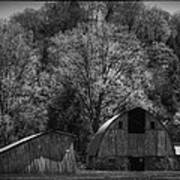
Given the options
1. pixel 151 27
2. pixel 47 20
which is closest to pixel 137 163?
pixel 151 27

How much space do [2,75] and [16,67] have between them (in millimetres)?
2753

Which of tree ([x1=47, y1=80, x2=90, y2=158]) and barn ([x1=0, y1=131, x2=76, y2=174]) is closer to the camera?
barn ([x1=0, y1=131, x2=76, y2=174])

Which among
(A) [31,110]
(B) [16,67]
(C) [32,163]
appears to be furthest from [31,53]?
(C) [32,163]

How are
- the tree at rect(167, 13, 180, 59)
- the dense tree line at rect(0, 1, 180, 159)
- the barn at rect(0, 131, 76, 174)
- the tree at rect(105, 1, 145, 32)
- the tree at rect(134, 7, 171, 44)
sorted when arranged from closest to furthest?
1. the barn at rect(0, 131, 76, 174)
2. the dense tree line at rect(0, 1, 180, 159)
3. the tree at rect(105, 1, 145, 32)
4. the tree at rect(134, 7, 171, 44)
5. the tree at rect(167, 13, 180, 59)

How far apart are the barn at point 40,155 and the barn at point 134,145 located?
678cm

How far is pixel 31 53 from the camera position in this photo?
→ 70.6m

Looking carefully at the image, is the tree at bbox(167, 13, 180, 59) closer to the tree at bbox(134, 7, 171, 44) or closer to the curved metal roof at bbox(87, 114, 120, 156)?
the tree at bbox(134, 7, 171, 44)

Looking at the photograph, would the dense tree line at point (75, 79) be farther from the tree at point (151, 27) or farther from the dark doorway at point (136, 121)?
the dark doorway at point (136, 121)

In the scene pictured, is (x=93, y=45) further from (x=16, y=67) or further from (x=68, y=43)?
(x=16, y=67)

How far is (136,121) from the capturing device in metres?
48.0

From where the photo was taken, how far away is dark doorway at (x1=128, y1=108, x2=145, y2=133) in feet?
157

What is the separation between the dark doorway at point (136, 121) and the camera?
47812 millimetres


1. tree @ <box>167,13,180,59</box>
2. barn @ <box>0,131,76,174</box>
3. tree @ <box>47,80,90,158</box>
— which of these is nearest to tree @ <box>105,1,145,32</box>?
tree @ <box>167,13,180,59</box>

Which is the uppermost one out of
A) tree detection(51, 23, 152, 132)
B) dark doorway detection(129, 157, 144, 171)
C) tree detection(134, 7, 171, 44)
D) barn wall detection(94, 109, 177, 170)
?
tree detection(134, 7, 171, 44)
